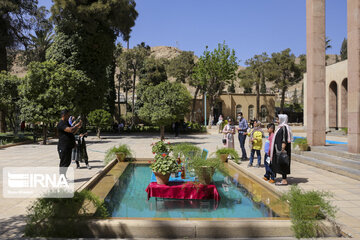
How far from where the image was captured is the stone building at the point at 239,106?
48.8 metres

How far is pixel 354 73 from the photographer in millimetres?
10203

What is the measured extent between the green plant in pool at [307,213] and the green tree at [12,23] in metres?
30.1

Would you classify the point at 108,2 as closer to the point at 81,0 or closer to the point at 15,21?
the point at 81,0

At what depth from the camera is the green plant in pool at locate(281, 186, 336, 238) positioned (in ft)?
14.0

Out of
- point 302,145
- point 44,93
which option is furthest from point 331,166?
point 44,93

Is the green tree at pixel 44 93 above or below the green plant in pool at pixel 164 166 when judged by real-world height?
above

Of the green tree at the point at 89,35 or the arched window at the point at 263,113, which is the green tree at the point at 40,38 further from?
the arched window at the point at 263,113

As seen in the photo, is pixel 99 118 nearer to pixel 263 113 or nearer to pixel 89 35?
pixel 89 35

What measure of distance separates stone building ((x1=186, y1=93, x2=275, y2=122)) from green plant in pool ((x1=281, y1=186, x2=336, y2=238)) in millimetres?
43957

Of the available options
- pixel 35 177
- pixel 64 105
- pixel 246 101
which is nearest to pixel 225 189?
pixel 35 177

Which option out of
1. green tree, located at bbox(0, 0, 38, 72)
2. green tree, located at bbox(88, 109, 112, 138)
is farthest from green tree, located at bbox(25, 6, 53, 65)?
green tree, located at bbox(88, 109, 112, 138)

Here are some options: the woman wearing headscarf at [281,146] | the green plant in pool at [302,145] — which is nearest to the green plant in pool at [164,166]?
the woman wearing headscarf at [281,146]

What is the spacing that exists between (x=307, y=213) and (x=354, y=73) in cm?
770

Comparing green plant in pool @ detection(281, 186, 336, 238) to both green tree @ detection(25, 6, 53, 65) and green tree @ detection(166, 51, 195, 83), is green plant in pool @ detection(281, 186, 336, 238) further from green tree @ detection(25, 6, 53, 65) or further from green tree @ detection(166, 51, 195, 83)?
green tree @ detection(166, 51, 195, 83)
